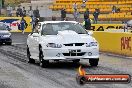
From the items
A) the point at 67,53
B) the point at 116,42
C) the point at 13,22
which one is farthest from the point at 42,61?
the point at 13,22

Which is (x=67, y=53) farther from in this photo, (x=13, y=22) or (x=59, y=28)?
(x=13, y=22)

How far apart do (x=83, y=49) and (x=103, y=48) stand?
9644 mm

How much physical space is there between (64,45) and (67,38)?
11.4 inches

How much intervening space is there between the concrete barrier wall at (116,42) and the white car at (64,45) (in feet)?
17.5

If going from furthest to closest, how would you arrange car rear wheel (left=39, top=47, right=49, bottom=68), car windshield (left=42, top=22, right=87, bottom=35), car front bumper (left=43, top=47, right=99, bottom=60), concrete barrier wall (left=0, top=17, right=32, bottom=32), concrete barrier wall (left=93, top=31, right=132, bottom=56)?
1. concrete barrier wall (left=0, top=17, right=32, bottom=32)
2. concrete barrier wall (left=93, top=31, right=132, bottom=56)
3. car windshield (left=42, top=22, right=87, bottom=35)
4. car rear wheel (left=39, top=47, right=49, bottom=68)
5. car front bumper (left=43, top=47, right=99, bottom=60)

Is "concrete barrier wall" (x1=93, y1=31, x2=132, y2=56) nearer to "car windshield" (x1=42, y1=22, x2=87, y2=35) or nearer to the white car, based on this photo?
"car windshield" (x1=42, y1=22, x2=87, y2=35)

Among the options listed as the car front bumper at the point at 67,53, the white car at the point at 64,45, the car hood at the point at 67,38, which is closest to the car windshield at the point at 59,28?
the white car at the point at 64,45

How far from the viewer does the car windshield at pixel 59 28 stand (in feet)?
54.7

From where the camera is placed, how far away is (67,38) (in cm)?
1568

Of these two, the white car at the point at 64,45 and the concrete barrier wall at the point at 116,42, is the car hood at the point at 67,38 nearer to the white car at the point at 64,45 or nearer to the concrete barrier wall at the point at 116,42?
the white car at the point at 64,45

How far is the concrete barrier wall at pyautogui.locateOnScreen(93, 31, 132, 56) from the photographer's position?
21809 millimetres

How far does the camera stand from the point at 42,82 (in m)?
11.8

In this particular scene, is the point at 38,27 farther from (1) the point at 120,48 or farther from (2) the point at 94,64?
(1) the point at 120,48

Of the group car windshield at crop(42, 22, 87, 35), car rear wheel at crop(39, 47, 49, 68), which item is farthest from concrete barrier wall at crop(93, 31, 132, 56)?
car rear wheel at crop(39, 47, 49, 68)
